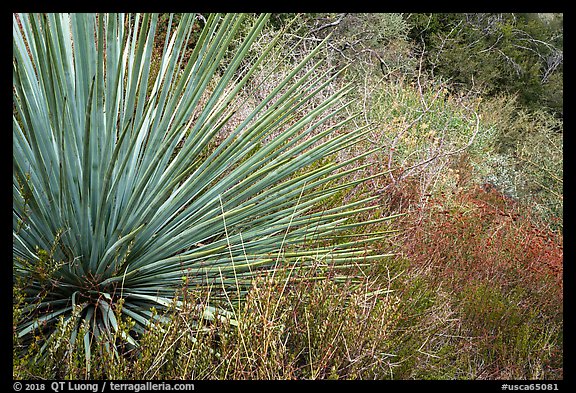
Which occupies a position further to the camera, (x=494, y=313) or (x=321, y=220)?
(x=494, y=313)

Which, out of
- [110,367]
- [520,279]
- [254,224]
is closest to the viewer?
[110,367]

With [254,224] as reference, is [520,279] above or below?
below

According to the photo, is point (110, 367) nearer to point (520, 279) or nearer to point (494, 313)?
point (494, 313)

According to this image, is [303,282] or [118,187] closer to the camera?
[118,187]

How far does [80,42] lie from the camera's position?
1.93m

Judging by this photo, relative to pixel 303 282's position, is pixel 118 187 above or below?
above

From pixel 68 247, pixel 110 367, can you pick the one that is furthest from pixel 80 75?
pixel 110 367

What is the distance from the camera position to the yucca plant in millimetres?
2062

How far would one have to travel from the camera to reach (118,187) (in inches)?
89.2

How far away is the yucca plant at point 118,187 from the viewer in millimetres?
2062

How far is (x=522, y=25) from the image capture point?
13.6 metres

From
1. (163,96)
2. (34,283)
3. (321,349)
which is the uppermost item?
(163,96)

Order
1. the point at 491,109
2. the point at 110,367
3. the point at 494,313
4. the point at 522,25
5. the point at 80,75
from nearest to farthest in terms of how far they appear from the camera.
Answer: the point at 110,367
the point at 80,75
the point at 494,313
the point at 491,109
the point at 522,25

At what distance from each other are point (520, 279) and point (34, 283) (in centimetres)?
367
